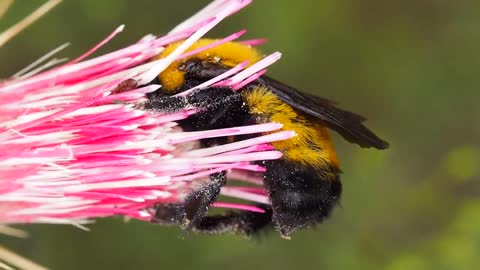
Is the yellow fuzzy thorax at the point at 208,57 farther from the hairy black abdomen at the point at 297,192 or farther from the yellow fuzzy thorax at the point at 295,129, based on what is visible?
the hairy black abdomen at the point at 297,192

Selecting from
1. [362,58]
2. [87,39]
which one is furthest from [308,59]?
[87,39]

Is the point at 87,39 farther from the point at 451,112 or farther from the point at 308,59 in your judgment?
the point at 451,112

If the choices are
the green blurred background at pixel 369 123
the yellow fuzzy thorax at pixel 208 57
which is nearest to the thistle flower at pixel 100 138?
the yellow fuzzy thorax at pixel 208 57

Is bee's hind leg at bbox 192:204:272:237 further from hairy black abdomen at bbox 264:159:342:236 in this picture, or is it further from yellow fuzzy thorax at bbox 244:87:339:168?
yellow fuzzy thorax at bbox 244:87:339:168

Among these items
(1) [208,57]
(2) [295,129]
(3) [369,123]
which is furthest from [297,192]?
(3) [369,123]

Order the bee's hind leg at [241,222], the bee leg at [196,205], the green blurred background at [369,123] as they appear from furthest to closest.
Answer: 1. the green blurred background at [369,123]
2. the bee's hind leg at [241,222]
3. the bee leg at [196,205]

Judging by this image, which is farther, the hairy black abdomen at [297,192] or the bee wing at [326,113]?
the hairy black abdomen at [297,192]
